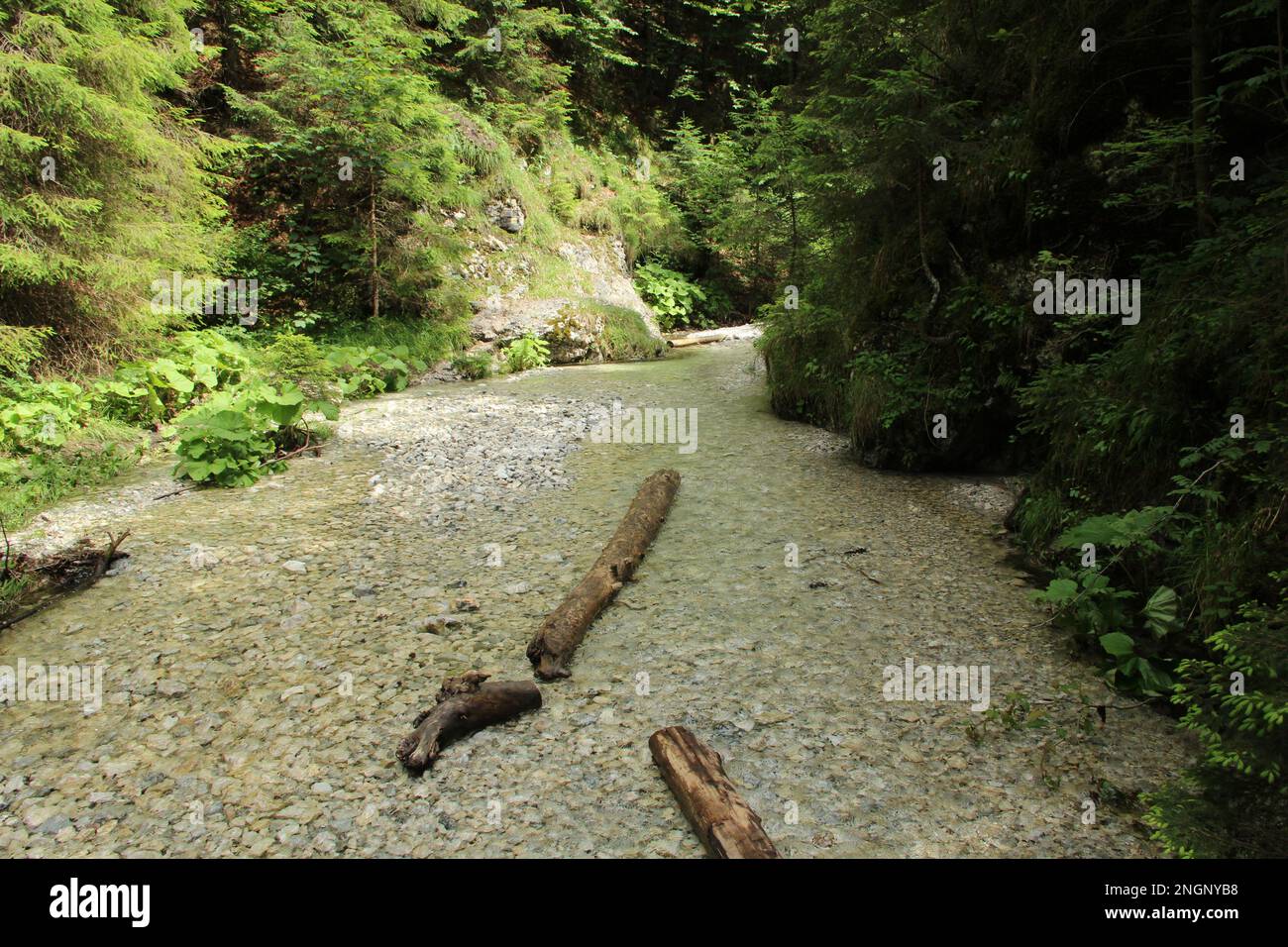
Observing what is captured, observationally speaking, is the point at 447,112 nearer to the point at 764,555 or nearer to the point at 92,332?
the point at 92,332

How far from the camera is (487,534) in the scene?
229 inches

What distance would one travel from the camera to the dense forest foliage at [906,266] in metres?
3.34

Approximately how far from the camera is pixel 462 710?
10.8 ft

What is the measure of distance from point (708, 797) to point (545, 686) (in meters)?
1.34

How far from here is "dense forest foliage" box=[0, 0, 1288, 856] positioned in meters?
3.34

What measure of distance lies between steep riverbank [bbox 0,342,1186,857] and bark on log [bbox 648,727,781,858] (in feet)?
0.41

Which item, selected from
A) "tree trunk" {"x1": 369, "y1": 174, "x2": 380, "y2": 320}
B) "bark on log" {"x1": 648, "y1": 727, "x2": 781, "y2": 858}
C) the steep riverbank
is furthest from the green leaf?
"tree trunk" {"x1": 369, "y1": 174, "x2": 380, "y2": 320}

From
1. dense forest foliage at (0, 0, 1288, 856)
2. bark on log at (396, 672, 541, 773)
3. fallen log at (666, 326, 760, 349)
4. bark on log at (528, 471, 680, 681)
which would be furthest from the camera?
fallen log at (666, 326, 760, 349)

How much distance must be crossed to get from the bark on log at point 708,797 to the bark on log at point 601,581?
3.10 feet

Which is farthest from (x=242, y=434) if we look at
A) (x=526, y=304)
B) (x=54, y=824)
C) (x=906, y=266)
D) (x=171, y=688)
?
(x=526, y=304)

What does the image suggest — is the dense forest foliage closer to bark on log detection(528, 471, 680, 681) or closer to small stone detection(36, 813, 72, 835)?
bark on log detection(528, 471, 680, 681)

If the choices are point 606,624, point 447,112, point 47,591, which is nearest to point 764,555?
point 606,624

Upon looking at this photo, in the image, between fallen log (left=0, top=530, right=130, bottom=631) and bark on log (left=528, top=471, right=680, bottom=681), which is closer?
bark on log (left=528, top=471, right=680, bottom=681)

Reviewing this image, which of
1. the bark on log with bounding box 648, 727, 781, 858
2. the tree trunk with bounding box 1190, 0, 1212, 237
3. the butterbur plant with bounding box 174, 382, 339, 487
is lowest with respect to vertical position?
the bark on log with bounding box 648, 727, 781, 858
